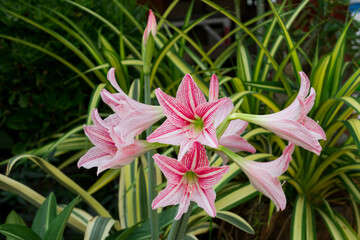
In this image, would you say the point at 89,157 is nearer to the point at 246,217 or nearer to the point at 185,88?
the point at 185,88

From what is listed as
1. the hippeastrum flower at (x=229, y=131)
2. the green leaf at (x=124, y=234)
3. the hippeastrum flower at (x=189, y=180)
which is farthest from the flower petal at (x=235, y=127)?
the green leaf at (x=124, y=234)

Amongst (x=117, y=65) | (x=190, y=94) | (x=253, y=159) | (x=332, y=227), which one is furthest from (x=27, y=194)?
(x=332, y=227)

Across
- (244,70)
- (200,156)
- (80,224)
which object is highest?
(244,70)

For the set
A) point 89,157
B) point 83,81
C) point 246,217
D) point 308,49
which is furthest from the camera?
point 308,49

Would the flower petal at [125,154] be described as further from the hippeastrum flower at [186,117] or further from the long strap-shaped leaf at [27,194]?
the long strap-shaped leaf at [27,194]

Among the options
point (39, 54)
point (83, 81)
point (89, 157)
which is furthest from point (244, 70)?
point (89, 157)

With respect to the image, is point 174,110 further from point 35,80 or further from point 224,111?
point 35,80
